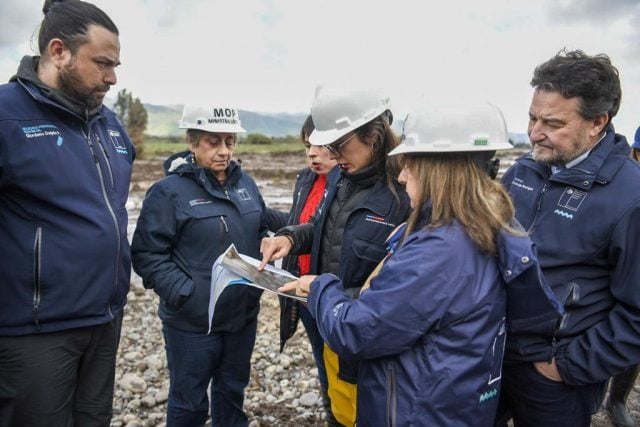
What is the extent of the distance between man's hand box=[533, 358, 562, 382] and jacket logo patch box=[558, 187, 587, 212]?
2.69 ft

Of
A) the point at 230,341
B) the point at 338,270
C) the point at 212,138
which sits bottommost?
the point at 230,341

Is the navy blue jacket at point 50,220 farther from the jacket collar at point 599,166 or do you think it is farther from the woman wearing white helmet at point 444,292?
the jacket collar at point 599,166

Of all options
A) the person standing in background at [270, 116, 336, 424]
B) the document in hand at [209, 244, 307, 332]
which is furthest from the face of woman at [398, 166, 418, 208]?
the person standing in background at [270, 116, 336, 424]

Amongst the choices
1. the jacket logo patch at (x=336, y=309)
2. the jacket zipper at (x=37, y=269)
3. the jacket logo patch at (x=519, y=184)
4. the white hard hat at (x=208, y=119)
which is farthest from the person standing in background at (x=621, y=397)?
the jacket zipper at (x=37, y=269)

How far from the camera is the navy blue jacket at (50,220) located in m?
2.46

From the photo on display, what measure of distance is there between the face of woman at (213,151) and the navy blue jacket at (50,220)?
2.53 ft

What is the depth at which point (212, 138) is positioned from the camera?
3.42 meters

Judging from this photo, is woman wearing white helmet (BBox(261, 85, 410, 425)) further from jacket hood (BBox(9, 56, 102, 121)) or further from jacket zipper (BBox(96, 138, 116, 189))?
jacket hood (BBox(9, 56, 102, 121))

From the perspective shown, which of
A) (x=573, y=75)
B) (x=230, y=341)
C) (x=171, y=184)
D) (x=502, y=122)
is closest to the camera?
(x=502, y=122)

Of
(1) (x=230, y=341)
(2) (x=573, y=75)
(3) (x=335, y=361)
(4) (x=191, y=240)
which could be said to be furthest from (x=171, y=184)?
(2) (x=573, y=75)

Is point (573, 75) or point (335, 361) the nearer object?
point (573, 75)

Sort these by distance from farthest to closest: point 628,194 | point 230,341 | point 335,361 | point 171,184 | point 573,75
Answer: point 230,341, point 171,184, point 335,361, point 573,75, point 628,194

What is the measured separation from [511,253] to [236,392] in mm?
2574

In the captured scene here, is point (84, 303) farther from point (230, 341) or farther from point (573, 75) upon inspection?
point (573, 75)
